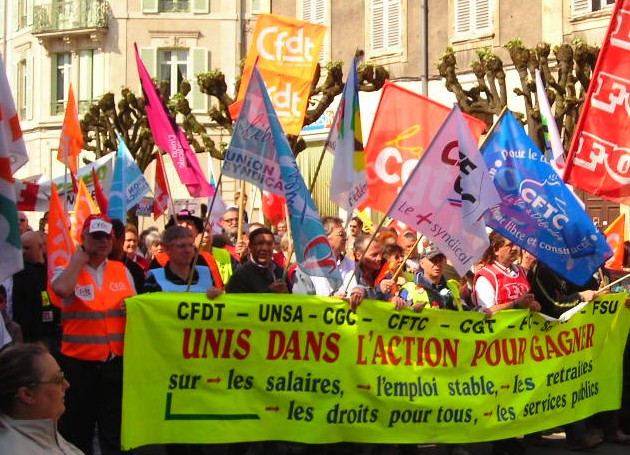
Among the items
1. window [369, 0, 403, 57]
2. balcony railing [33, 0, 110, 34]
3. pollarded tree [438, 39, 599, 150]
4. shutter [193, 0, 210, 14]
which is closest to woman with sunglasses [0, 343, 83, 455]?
pollarded tree [438, 39, 599, 150]

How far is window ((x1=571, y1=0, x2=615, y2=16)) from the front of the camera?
24.7 meters

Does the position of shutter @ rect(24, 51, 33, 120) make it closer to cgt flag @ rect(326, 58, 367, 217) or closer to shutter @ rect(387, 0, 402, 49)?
shutter @ rect(387, 0, 402, 49)

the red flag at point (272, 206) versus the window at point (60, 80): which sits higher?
the window at point (60, 80)

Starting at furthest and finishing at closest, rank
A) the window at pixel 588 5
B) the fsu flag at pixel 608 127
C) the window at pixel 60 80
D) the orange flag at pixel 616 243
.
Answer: the window at pixel 60 80 → the window at pixel 588 5 → the orange flag at pixel 616 243 → the fsu flag at pixel 608 127

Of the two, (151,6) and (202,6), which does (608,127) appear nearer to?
(202,6)

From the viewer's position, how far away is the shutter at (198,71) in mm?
40375

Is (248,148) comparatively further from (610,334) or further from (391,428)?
(610,334)

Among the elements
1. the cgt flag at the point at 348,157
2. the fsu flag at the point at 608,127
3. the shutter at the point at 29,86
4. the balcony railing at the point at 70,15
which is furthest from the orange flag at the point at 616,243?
the shutter at the point at 29,86

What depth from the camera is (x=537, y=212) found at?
8.95 m

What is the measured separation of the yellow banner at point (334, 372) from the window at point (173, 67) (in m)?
32.9

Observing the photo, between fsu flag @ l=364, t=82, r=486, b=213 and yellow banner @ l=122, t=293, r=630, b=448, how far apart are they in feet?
6.48

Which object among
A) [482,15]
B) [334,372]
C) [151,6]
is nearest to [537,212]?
[334,372]

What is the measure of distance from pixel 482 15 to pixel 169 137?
16991mm

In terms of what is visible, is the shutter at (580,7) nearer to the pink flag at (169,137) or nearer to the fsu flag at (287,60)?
the fsu flag at (287,60)
